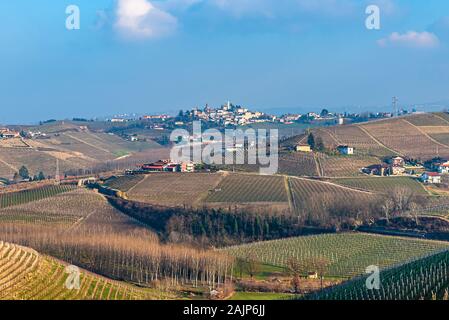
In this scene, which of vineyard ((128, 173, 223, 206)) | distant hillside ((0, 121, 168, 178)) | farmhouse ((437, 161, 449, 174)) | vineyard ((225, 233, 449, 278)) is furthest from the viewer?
distant hillside ((0, 121, 168, 178))

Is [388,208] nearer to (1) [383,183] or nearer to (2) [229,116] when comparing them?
(1) [383,183]

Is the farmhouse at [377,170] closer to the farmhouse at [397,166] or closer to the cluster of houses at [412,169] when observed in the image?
the cluster of houses at [412,169]

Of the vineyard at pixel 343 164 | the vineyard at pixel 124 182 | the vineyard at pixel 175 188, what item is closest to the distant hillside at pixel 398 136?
the vineyard at pixel 343 164

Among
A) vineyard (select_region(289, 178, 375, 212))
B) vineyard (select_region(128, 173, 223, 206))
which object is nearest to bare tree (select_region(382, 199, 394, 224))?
vineyard (select_region(289, 178, 375, 212))

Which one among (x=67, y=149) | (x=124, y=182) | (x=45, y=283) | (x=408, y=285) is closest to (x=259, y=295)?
(x=45, y=283)

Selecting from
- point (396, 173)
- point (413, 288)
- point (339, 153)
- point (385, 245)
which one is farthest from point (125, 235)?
point (339, 153)

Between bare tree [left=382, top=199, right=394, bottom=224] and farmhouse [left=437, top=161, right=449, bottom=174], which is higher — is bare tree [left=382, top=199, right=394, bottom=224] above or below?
below

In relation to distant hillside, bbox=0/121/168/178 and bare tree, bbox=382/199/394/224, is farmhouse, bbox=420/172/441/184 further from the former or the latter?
distant hillside, bbox=0/121/168/178
